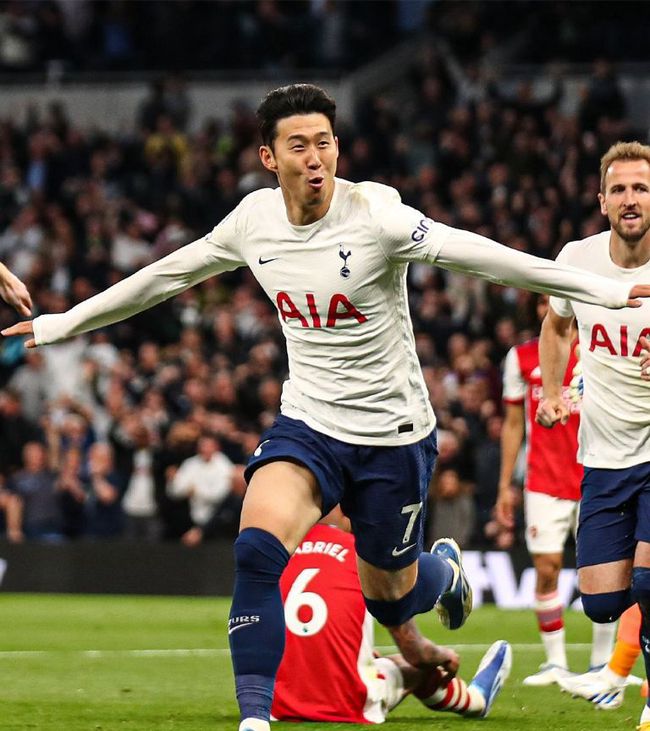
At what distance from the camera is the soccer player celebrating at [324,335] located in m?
6.20

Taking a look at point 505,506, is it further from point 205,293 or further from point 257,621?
point 205,293

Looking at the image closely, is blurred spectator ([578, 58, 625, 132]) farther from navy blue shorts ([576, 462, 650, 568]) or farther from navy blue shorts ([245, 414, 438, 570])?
navy blue shorts ([245, 414, 438, 570])

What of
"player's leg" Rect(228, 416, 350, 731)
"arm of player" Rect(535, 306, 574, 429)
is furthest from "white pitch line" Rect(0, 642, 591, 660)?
"player's leg" Rect(228, 416, 350, 731)

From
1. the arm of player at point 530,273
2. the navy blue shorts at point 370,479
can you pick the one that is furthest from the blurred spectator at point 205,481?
the arm of player at point 530,273

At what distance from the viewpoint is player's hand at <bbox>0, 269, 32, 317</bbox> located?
7.15 meters

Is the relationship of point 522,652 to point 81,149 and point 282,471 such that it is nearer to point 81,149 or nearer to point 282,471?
point 282,471

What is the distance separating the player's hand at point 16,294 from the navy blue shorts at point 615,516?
2.68m

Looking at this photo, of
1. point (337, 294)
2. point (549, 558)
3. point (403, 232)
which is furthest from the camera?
point (549, 558)

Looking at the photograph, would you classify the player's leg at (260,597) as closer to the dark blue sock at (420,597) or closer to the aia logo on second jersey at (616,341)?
the dark blue sock at (420,597)

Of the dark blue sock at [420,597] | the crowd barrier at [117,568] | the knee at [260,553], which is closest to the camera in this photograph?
the knee at [260,553]

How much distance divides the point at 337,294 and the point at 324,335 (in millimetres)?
203

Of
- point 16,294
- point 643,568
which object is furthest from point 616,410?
point 16,294

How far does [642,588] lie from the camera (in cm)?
684

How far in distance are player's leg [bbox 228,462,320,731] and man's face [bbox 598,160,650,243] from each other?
2.04 meters
